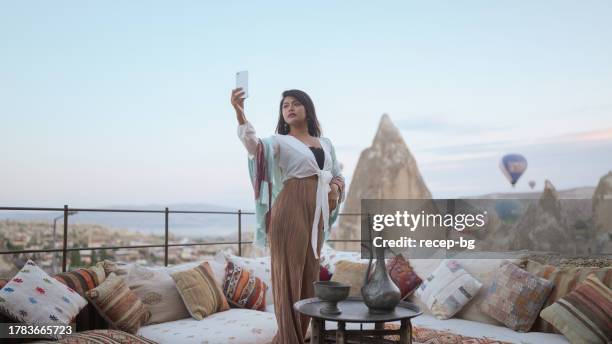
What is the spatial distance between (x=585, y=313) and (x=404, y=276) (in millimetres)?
1189

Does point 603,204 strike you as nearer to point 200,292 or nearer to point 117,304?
point 200,292

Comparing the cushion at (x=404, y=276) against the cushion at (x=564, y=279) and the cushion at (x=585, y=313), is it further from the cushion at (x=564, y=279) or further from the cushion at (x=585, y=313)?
the cushion at (x=585, y=313)

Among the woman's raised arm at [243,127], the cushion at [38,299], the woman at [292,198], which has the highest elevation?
the woman's raised arm at [243,127]

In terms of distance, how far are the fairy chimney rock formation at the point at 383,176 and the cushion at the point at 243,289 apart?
2100 centimetres

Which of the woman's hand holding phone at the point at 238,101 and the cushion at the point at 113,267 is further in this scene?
the cushion at the point at 113,267

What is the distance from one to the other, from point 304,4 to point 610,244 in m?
10.7

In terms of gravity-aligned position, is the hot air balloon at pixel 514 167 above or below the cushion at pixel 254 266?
above

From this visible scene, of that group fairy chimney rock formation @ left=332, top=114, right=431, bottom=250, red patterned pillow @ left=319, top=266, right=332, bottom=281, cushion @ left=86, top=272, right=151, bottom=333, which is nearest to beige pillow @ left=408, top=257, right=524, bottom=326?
red patterned pillow @ left=319, top=266, right=332, bottom=281

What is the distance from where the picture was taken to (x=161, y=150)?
6.05m

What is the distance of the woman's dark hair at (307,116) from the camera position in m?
2.85

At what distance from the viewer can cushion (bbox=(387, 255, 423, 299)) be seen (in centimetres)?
350

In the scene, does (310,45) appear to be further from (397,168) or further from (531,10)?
(397,168)

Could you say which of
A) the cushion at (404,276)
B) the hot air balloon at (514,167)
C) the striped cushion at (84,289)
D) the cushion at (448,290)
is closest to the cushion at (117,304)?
the striped cushion at (84,289)

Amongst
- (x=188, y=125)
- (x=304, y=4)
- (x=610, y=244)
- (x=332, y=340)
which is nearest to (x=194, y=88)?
(x=188, y=125)
